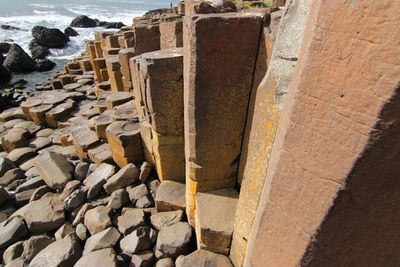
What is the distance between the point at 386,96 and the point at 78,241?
9.38ft

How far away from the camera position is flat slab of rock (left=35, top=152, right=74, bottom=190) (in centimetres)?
366

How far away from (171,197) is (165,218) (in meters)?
0.22

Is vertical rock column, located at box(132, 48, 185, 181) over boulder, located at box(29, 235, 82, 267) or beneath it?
over

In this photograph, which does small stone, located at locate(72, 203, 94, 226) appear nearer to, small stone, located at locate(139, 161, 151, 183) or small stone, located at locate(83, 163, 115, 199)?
small stone, located at locate(83, 163, 115, 199)

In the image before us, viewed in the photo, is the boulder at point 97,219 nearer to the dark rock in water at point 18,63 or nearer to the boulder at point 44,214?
the boulder at point 44,214

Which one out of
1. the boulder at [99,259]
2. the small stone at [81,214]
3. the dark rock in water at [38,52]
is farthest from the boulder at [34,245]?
the dark rock in water at [38,52]

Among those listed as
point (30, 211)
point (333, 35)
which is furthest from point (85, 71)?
point (333, 35)

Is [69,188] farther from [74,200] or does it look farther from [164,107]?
[164,107]

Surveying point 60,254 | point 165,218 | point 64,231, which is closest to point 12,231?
point 64,231

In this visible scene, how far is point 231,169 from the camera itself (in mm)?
2334

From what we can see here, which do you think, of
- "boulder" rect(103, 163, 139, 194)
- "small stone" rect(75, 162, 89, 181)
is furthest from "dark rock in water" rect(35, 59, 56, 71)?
"boulder" rect(103, 163, 139, 194)

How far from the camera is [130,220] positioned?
9.36 feet

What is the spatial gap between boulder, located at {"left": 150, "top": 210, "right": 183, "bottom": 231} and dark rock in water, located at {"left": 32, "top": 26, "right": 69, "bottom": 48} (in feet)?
69.8

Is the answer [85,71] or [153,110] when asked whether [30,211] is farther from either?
[85,71]
